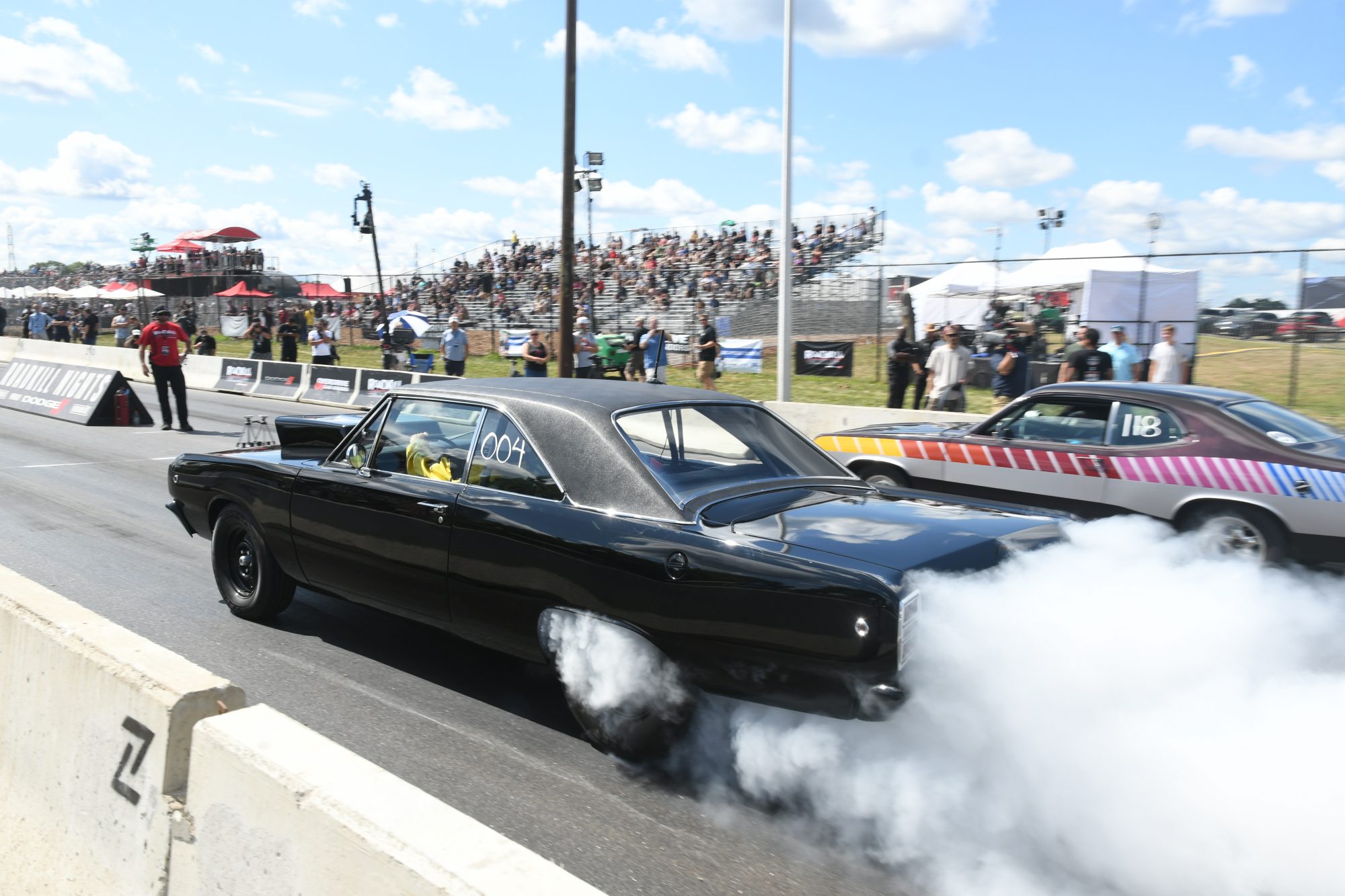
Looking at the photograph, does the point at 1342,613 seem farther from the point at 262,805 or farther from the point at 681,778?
the point at 262,805

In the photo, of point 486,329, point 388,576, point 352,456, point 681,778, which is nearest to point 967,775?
point 681,778

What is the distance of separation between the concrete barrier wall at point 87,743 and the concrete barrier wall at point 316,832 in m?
0.10

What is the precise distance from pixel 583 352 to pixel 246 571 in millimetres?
13626

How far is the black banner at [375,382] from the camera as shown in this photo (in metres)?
18.5

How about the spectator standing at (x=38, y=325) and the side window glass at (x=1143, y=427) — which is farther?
the spectator standing at (x=38, y=325)

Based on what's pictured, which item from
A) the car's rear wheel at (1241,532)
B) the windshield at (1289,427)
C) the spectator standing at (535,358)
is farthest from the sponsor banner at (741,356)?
the car's rear wheel at (1241,532)

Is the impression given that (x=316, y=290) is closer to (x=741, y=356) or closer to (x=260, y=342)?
(x=260, y=342)

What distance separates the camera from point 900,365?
14148 mm

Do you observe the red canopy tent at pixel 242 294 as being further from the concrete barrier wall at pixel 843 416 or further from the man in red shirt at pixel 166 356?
the concrete barrier wall at pixel 843 416

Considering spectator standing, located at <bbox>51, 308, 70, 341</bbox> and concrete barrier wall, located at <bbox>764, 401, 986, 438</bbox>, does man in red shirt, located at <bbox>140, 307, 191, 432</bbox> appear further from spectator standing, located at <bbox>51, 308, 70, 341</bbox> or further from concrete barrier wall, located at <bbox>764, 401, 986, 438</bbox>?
spectator standing, located at <bbox>51, 308, 70, 341</bbox>

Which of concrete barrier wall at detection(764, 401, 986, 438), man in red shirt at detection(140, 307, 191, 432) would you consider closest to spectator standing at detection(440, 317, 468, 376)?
man in red shirt at detection(140, 307, 191, 432)

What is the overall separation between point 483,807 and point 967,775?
1.67 metres

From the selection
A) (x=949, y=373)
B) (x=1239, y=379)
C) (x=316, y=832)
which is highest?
(x=949, y=373)

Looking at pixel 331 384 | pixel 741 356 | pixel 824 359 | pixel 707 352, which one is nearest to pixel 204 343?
pixel 331 384
